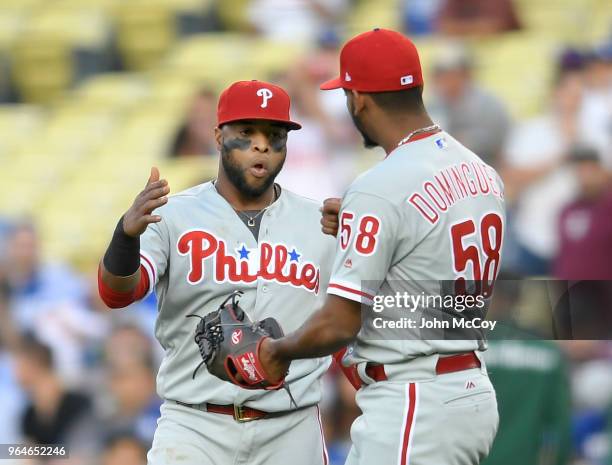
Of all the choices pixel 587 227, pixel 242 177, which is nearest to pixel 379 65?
pixel 242 177

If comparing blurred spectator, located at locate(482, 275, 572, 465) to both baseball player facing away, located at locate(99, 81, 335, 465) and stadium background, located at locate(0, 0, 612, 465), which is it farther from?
baseball player facing away, located at locate(99, 81, 335, 465)

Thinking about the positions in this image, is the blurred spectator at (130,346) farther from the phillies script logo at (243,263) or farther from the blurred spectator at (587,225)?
the phillies script logo at (243,263)

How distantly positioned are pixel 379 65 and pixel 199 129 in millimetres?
4720

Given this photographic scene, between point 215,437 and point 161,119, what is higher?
point 161,119

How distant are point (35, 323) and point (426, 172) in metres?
4.56

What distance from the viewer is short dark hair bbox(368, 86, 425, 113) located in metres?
3.65

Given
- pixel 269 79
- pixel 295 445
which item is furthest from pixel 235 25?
pixel 295 445

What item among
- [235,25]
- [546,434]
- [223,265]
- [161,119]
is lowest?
[546,434]

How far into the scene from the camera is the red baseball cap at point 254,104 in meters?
4.16

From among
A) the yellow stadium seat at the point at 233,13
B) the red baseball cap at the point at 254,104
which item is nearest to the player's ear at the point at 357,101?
the red baseball cap at the point at 254,104

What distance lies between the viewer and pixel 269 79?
28.0ft

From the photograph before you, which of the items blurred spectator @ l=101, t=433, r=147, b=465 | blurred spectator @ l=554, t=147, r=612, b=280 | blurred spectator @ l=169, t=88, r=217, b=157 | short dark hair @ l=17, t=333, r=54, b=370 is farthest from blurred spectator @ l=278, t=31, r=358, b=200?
blurred spectator @ l=101, t=433, r=147, b=465

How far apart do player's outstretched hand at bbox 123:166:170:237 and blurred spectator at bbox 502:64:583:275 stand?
306 centimetres

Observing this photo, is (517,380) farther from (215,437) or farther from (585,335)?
(215,437)
